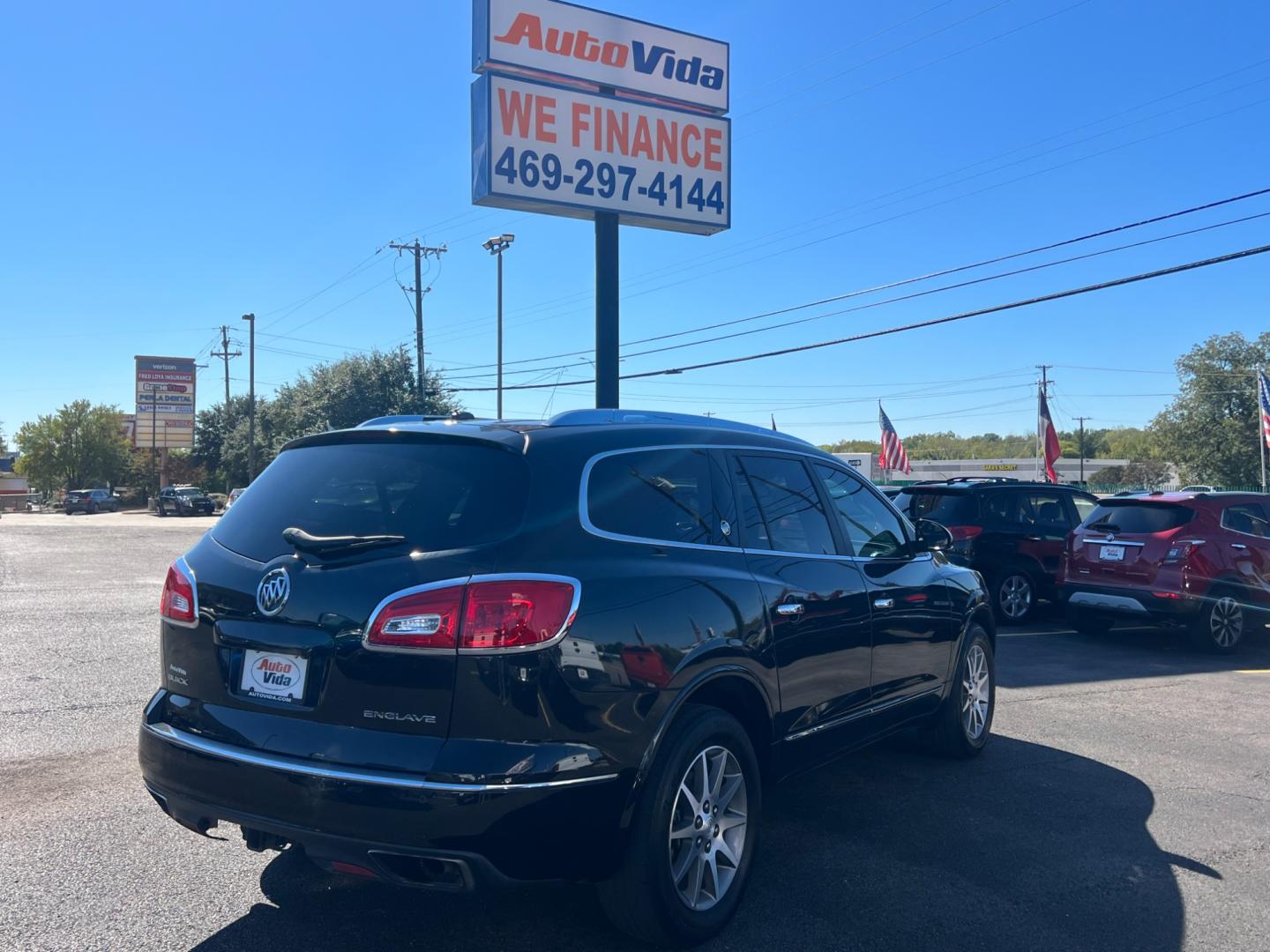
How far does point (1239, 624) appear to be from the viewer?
10.4 m

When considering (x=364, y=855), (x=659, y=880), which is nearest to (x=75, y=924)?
(x=364, y=855)

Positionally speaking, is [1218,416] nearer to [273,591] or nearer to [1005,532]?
[1005,532]

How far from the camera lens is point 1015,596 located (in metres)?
12.6

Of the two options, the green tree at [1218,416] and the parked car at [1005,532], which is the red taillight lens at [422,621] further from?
the green tree at [1218,416]

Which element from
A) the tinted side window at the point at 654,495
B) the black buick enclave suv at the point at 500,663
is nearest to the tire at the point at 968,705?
the black buick enclave suv at the point at 500,663

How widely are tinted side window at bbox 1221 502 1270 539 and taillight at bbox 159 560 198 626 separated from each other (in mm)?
10148

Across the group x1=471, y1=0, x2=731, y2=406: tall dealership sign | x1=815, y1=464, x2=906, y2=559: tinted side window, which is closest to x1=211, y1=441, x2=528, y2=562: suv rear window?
x1=815, y1=464, x2=906, y2=559: tinted side window

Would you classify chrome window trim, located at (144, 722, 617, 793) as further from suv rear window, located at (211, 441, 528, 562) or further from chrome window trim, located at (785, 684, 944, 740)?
chrome window trim, located at (785, 684, 944, 740)

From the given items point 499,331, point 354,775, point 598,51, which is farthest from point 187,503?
point 354,775

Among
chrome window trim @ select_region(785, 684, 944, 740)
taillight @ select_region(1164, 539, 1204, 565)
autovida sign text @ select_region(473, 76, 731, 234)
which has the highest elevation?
autovida sign text @ select_region(473, 76, 731, 234)

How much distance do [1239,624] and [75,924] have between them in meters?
10.5

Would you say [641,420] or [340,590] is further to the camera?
[641,420]

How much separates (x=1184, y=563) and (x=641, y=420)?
8.21 meters

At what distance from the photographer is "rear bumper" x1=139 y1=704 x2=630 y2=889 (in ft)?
9.76
